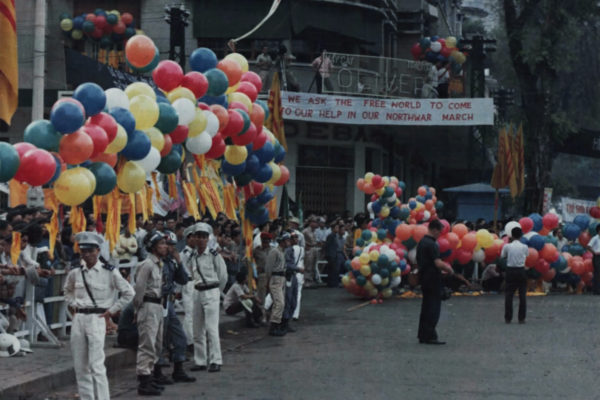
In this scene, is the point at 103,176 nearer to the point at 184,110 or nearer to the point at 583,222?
the point at 184,110

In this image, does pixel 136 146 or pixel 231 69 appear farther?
pixel 231 69

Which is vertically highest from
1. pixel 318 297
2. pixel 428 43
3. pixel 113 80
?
pixel 428 43

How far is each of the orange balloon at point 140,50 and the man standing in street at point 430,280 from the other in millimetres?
5070

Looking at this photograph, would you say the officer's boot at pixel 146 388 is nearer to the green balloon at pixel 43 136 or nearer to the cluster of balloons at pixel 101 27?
the green balloon at pixel 43 136

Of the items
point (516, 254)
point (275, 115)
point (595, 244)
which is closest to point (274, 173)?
point (275, 115)

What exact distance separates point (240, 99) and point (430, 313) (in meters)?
4.00

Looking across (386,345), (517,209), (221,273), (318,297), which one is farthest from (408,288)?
(517,209)

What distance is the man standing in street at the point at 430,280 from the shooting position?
15.5m

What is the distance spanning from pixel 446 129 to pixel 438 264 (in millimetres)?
20245

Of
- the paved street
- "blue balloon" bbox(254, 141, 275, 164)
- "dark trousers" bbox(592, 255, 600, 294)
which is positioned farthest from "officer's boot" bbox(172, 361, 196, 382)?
"dark trousers" bbox(592, 255, 600, 294)

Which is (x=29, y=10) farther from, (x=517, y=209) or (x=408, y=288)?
(x=517, y=209)

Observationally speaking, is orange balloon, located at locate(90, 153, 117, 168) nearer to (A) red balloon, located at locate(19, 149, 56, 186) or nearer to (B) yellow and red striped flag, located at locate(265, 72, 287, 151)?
(A) red balloon, located at locate(19, 149, 56, 186)

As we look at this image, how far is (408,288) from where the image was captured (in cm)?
2569

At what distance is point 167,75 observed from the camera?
509 inches
